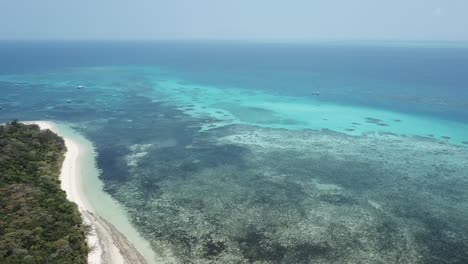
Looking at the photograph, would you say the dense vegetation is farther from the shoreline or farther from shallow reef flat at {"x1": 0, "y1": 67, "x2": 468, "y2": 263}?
shallow reef flat at {"x1": 0, "y1": 67, "x2": 468, "y2": 263}

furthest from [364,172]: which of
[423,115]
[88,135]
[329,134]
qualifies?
[88,135]

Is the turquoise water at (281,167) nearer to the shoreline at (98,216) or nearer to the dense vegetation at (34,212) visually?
the shoreline at (98,216)

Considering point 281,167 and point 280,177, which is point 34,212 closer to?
point 280,177

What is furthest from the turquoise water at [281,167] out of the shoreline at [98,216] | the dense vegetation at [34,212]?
the dense vegetation at [34,212]

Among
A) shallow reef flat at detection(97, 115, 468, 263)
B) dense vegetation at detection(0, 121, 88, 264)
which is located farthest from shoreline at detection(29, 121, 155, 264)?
shallow reef flat at detection(97, 115, 468, 263)

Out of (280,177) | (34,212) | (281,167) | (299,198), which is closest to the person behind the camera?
(34,212)

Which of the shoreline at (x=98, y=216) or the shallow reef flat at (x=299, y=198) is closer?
the shoreline at (x=98, y=216)

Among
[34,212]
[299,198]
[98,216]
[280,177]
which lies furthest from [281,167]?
[34,212]

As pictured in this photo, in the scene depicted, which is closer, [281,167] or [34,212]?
[34,212]
